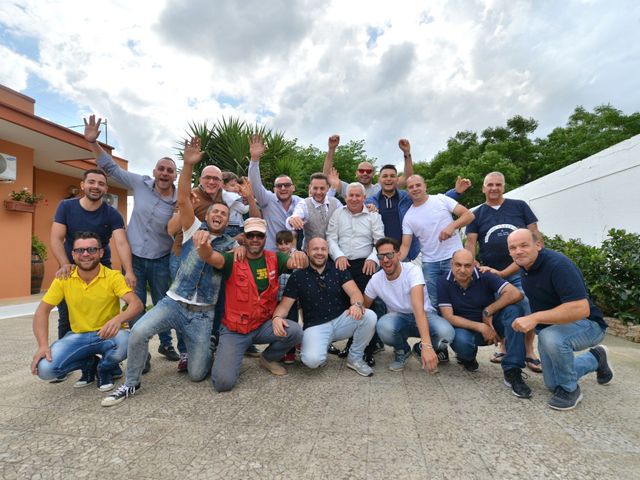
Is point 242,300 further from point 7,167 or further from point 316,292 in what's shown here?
point 7,167

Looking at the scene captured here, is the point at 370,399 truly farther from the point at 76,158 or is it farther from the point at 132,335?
the point at 76,158

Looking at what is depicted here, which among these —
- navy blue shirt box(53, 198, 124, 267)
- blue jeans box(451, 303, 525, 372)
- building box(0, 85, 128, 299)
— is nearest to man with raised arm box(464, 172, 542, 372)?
blue jeans box(451, 303, 525, 372)

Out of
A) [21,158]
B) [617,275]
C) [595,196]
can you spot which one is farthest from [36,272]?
[595,196]

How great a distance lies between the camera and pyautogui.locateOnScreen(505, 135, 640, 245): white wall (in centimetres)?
678

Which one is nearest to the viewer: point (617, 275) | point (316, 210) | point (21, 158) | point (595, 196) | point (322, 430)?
point (322, 430)

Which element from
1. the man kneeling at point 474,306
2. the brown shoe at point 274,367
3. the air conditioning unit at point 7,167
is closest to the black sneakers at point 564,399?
the man kneeling at point 474,306

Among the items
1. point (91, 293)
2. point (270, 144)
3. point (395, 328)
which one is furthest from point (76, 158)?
point (395, 328)

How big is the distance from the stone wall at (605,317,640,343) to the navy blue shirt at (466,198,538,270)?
270 centimetres

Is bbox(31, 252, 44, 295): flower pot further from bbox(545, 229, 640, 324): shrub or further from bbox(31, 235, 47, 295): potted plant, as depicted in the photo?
bbox(545, 229, 640, 324): shrub

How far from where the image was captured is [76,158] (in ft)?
32.4

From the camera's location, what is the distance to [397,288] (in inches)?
145

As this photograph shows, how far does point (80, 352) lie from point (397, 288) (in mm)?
2930

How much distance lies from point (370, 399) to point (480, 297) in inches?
58.1

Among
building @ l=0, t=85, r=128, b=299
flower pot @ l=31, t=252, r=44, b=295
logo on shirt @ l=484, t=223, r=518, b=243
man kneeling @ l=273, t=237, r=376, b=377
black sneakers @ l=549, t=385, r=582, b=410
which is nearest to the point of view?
black sneakers @ l=549, t=385, r=582, b=410
